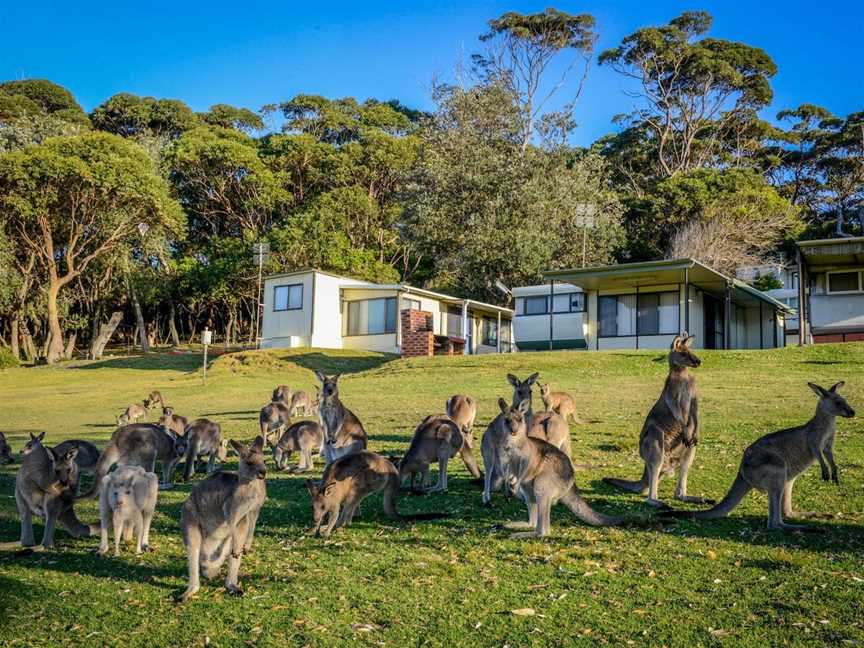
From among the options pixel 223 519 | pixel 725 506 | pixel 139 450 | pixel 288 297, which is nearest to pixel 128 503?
pixel 223 519

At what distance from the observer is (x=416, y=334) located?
3825cm

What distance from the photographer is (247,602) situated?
6797mm

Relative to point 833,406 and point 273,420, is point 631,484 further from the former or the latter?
point 273,420

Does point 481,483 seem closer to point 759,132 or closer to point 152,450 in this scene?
point 152,450

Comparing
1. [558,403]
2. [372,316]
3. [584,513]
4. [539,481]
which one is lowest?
[584,513]


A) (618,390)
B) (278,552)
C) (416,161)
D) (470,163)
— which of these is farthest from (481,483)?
(416,161)

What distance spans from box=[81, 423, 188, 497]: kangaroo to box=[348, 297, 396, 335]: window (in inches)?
1251

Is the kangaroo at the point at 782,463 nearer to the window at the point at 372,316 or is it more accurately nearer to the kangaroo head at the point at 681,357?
the kangaroo head at the point at 681,357

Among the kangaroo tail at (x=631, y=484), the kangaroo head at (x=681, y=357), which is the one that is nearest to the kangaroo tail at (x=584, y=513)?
the kangaroo tail at (x=631, y=484)

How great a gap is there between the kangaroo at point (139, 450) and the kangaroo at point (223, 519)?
3781mm

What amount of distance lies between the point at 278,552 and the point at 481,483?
3500 millimetres

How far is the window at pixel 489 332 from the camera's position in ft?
161

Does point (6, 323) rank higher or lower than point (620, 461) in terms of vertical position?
higher

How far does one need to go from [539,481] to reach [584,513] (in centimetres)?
61
